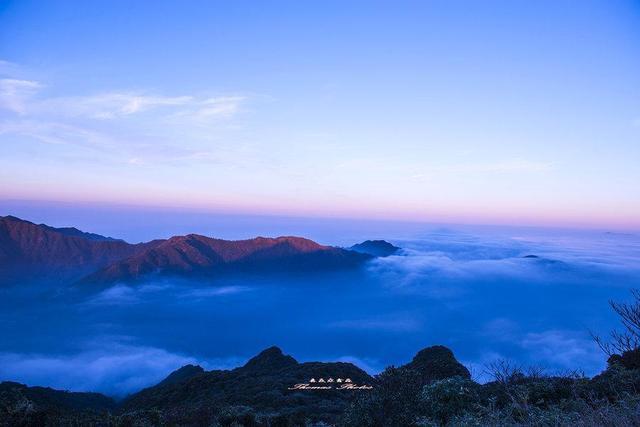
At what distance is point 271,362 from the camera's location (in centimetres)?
5353

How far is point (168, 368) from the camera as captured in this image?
12388 centimetres

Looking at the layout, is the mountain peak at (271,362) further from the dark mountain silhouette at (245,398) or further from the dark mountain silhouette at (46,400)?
the dark mountain silhouette at (46,400)

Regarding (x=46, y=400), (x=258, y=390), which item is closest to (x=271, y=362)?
(x=258, y=390)

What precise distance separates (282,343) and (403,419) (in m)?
160

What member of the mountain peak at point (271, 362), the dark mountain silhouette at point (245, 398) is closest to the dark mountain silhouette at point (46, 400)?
the dark mountain silhouette at point (245, 398)

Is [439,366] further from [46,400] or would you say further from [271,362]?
[46,400]

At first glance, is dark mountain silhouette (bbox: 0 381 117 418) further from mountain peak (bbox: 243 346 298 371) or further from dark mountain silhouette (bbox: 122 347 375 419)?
mountain peak (bbox: 243 346 298 371)

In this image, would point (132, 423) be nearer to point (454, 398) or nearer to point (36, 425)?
point (36, 425)

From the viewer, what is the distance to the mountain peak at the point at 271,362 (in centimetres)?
5169

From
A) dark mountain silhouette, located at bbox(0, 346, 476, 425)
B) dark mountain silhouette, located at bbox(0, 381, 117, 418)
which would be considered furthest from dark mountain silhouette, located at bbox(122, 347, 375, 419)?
dark mountain silhouette, located at bbox(0, 381, 117, 418)

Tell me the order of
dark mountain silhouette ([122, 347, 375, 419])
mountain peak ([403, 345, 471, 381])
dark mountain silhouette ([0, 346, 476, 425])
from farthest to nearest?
1. mountain peak ([403, 345, 471, 381])
2. dark mountain silhouette ([122, 347, 375, 419])
3. dark mountain silhouette ([0, 346, 476, 425])

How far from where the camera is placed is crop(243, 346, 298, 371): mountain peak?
51.7 m

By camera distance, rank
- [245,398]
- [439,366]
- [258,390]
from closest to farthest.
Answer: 1. [245,398]
2. [439,366]
3. [258,390]

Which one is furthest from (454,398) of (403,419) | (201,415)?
(201,415)
